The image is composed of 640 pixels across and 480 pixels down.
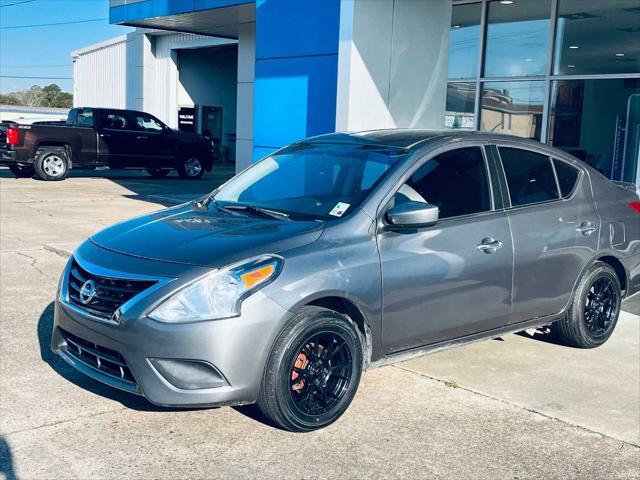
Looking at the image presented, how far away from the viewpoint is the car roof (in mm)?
5254

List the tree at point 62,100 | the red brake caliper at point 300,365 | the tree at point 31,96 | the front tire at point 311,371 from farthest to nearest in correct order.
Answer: the tree at point 31,96 < the tree at point 62,100 < the red brake caliper at point 300,365 < the front tire at point 311,371

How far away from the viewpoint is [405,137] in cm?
544

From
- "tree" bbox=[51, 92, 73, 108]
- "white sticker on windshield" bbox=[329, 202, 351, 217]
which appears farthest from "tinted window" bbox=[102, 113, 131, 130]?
"tree" bbox=[51, 92, 73, 108]

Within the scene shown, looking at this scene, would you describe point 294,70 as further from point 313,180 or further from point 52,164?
point 52,164

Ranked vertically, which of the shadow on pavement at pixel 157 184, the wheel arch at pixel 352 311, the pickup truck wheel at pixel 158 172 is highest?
the wheel arch at pixel 352 311

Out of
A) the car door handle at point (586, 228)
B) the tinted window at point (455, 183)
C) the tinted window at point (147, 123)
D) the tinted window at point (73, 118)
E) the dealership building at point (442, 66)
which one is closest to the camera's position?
the tinted window at point (455, 183)

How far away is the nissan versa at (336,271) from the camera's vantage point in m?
4.00

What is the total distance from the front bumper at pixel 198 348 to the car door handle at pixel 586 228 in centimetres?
282

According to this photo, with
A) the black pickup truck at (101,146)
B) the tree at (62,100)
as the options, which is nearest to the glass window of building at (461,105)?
the black pickup truck at (101,146)

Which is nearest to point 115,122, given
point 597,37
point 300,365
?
point 597,37

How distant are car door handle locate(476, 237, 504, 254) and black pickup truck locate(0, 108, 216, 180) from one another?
1601 cm

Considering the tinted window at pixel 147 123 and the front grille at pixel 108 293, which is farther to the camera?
the tinted window at pixel 147 123

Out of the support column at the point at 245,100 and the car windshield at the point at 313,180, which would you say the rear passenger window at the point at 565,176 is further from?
the support column at the point at 245,100

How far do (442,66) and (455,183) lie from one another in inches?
207
